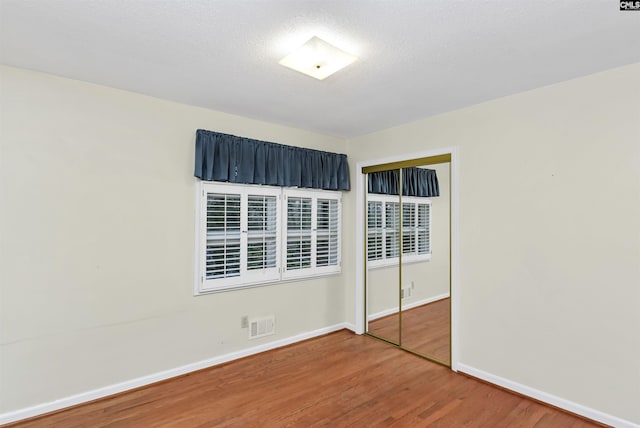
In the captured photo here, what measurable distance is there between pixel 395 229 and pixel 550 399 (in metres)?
1.98

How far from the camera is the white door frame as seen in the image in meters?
3.09

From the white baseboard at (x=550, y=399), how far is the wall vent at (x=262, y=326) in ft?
6.26

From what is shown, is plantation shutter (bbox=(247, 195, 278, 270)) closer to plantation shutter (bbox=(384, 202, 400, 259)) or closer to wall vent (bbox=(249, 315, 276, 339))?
wall vent (bbox=(249, 315, 276, 339))

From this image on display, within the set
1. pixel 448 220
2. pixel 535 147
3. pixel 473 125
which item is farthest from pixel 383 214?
pixel 535 147

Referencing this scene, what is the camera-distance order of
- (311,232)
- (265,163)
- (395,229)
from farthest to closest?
(311,232)
(395,229)
(265,163)

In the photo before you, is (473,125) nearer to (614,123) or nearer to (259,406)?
(614,123)

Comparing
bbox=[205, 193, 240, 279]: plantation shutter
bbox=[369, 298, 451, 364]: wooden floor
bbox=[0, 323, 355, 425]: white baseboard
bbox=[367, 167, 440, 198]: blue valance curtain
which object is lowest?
bbox=[0, 323, 355, 425]: white baseboard

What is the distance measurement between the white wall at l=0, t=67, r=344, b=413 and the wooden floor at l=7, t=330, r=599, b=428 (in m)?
0.25

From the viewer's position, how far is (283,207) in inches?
143

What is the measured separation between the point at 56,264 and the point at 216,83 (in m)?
1.83

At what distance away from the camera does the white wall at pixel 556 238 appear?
2.22 meters

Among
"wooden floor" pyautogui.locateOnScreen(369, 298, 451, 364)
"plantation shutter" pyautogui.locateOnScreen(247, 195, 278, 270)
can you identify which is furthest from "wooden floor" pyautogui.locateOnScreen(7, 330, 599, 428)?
"plantation shutter" pyautogui.locateOnScreen(247, 195, 278, 270)

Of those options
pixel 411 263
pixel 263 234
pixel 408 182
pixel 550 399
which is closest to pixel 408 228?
pixel 411 263

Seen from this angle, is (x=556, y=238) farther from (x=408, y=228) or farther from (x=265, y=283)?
(x=265, y=283)
